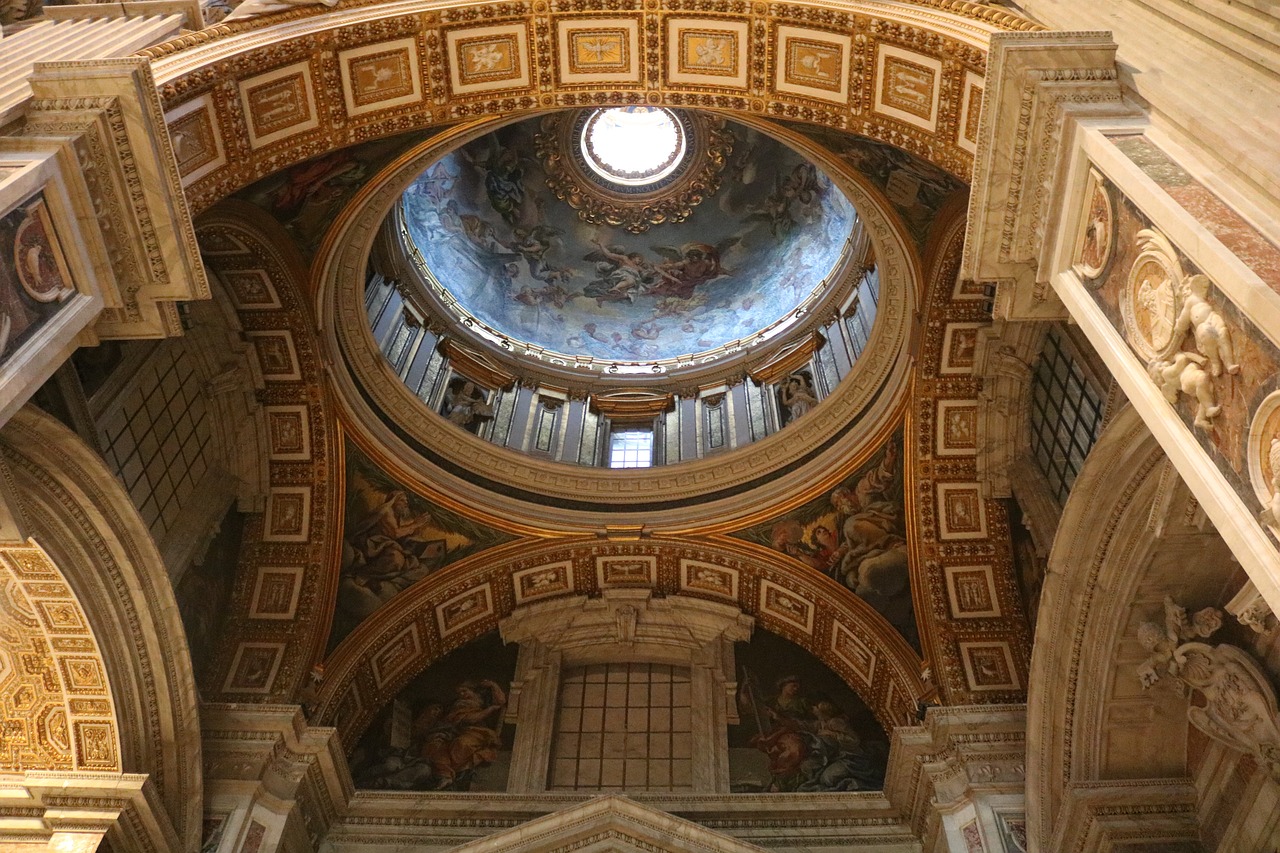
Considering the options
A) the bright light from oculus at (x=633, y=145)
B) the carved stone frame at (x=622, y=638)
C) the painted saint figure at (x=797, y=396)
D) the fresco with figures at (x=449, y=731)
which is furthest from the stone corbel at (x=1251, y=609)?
the bright light from oculus at (x=633, y=145)

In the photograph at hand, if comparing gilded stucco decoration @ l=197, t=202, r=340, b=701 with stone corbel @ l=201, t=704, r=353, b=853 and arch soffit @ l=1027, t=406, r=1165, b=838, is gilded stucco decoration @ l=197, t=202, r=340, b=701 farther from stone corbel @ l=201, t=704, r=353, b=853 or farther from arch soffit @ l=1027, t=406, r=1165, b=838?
arch soffit @ l=1027, t=406, r=1165, b=838

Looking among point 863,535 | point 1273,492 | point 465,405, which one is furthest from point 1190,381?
point 465,405

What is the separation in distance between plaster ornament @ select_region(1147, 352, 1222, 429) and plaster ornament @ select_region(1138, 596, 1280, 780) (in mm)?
4602

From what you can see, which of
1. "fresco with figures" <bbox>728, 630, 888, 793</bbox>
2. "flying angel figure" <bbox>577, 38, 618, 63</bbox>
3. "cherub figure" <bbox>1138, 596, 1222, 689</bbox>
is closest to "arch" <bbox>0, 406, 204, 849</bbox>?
"flying angel figure" <bbox>577, 38, 618, 63</bbox>

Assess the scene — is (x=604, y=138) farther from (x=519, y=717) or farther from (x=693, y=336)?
(x=519, y=717)

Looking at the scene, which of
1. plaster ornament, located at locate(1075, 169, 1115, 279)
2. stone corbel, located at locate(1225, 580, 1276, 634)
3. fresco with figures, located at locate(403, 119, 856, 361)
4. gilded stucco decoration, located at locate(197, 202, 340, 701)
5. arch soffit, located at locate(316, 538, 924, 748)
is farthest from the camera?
fresco with figures, located at locate(403, 119, 856, 361)

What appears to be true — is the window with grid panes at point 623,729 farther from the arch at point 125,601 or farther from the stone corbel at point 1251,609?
the stone corbel at point 1251,609

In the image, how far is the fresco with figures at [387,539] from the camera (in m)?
14.2

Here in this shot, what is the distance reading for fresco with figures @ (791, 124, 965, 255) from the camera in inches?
475

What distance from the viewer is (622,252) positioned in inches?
807

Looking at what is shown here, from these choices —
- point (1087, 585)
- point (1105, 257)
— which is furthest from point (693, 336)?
point (1105, 257)

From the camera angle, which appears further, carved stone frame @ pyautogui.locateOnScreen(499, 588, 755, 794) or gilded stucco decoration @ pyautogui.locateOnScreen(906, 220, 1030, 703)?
carved stone frame @ pyautogui.locateOnScreen(499, 588, 755, 794)

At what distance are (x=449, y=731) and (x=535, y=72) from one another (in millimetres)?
7980

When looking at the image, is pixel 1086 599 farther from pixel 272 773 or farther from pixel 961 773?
pixel 272 773
